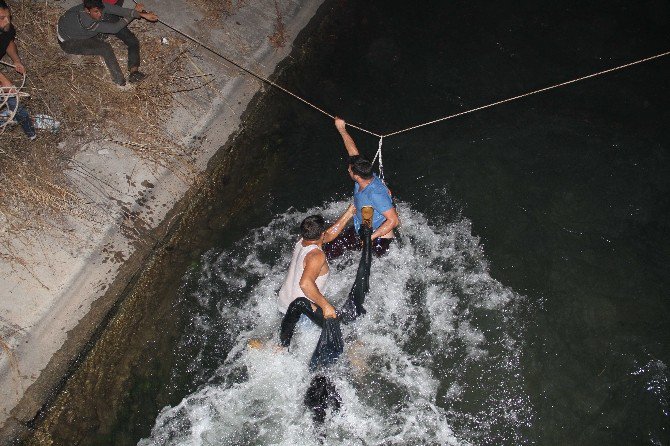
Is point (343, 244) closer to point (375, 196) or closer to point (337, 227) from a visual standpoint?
point (337, 227)

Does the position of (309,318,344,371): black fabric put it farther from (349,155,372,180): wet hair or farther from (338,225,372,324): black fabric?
(349,155,372,180): wet hair

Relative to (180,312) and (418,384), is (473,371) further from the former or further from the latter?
(180,312)

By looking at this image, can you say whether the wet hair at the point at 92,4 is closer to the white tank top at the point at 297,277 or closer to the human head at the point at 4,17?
the human head at the point at 4,17

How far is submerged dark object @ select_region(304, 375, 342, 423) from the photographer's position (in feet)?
17.6

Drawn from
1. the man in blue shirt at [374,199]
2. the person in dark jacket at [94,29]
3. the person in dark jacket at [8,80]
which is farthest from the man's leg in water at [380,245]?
the person in dark jacket at [94,29]

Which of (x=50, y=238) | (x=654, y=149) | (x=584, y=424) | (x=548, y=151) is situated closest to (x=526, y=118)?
(x=548, y=151)

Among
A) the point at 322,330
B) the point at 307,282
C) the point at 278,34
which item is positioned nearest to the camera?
the point at 307,282

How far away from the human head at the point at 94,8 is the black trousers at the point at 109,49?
1.65ft

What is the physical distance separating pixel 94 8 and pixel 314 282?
13.4ft

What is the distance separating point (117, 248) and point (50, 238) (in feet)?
2.29

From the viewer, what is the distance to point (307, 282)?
486cm

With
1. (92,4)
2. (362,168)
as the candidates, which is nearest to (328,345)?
(362,168)

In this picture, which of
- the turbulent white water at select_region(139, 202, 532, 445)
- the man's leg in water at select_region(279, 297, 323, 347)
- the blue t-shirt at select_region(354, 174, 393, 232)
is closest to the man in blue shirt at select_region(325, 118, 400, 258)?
the blue t-shirt at select_region(354, 174, 393, 232)

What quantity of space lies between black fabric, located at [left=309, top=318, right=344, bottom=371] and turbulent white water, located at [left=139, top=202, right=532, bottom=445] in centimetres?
36
